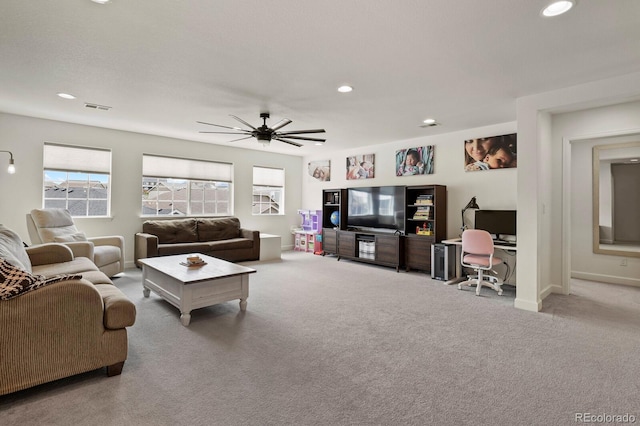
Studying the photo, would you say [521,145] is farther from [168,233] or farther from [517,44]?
[168,233]

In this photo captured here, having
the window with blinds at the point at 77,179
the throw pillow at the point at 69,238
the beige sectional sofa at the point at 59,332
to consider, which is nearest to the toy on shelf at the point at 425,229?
the beige sectional sofa at the point at 59,332

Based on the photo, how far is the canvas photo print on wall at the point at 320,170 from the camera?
312 inches

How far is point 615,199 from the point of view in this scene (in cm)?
514

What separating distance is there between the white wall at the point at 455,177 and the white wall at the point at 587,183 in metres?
0.77

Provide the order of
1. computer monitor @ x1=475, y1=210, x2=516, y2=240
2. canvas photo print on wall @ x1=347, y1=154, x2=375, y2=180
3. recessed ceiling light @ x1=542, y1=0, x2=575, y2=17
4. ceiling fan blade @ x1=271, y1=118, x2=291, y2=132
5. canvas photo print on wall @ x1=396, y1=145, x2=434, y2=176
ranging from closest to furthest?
recessed ceiling light @ x1=542, y1=0, x2=575, y2=17 → ceiling fan blade @ x1=271, y1=118, x2=291, y2=132 → computer monitor @ x1=475, y1=210, x2=516, y2=240 → canvas photo print on wall @ x1=396, y1=145, x2=434, y2=176 → canvas photo print on wall @ x1=347, y1=154, x2=375, y2=180

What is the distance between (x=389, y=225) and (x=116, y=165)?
17.1 ft

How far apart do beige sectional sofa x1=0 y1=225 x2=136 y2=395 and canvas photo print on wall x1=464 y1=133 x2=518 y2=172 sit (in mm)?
5262

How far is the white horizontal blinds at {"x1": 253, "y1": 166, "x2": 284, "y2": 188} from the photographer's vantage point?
25.3 ft

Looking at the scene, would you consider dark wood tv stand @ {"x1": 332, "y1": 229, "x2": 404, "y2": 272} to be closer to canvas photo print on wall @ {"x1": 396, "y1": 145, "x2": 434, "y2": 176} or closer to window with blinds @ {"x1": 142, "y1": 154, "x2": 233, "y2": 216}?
canvas photo print on wall @ {"x1": 396, "y1": 145, "x2": 434, "y2": 176}

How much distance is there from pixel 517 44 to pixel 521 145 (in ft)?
4.93

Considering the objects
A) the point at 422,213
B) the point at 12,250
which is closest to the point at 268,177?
the point at 422,213

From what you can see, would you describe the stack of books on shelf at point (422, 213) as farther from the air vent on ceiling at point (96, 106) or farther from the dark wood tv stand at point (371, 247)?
the air vent on ceiling at point (96, 106)

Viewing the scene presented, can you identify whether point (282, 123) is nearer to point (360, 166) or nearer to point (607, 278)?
point (360, 166)

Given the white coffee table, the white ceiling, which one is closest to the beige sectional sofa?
the white coffee table
